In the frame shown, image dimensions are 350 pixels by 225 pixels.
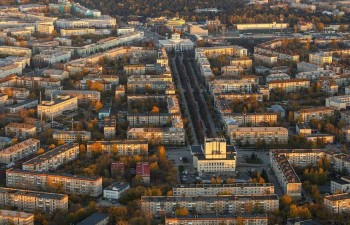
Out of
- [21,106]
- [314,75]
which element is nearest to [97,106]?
[21,106]

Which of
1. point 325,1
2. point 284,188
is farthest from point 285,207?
point 325,1

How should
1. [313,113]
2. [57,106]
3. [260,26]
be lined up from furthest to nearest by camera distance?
1. [260,26]
2. [57,106]
3. [313,113]

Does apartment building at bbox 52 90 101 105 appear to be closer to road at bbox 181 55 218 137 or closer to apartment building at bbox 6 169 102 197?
road at bbox 181 55 218 137

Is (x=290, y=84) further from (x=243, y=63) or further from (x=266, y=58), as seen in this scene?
(x=266, y=58)

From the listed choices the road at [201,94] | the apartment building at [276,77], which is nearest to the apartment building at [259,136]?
the road at [201,94]

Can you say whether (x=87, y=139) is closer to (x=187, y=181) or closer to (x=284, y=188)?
(x=187, y=181)

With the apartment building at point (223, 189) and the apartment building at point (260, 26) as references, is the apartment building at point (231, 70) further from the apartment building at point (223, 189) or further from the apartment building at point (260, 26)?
the apartment building at point (223, 189)
